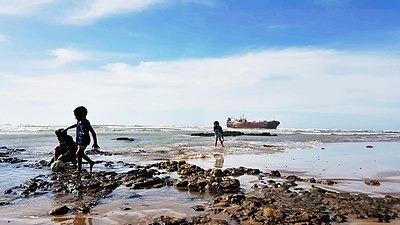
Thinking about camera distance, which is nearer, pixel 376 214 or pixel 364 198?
pixel 376 214

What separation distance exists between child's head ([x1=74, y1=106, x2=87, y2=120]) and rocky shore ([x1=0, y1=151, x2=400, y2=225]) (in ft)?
5.97

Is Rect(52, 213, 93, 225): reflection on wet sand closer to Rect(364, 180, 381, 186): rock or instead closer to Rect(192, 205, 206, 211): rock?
Rect(192, 205, 206, 211): rock

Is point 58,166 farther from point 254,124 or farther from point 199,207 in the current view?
point 254,124

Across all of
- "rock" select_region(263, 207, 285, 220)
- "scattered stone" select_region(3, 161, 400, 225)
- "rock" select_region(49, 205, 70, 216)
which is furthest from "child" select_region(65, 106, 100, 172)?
"rock" select_region(263, 207, 285, 220)

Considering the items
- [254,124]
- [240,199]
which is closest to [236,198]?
[240,199]

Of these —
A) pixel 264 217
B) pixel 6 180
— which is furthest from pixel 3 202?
pixel 264 217

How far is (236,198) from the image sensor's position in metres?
7.06

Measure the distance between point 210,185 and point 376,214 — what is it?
3516mm

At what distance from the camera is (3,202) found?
7.23 m

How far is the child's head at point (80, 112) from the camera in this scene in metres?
11.5

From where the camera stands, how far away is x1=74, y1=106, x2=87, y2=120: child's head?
1155 cm

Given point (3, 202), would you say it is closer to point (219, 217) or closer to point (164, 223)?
point (164, 223)

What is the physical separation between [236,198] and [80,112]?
6574 mm

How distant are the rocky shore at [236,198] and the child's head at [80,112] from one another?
1.82 m
